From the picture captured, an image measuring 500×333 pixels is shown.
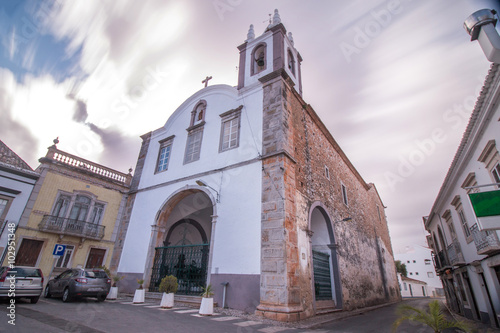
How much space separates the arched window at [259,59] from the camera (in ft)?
38.2

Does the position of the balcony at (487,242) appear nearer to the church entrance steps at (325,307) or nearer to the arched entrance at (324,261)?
the arched entrance at (324,261)

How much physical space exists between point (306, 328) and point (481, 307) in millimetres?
8579

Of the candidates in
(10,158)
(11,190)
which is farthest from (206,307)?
(10,158)

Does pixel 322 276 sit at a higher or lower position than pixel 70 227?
lower

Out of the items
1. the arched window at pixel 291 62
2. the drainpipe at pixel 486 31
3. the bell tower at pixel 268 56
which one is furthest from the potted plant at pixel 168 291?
the arched window at pixel 291 62

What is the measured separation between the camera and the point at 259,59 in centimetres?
1181

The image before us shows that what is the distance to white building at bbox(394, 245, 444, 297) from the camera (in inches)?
1615

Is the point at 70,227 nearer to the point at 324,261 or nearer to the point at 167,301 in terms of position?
the point at 167,301

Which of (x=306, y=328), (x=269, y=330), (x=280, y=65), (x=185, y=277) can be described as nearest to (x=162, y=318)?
(x=269, y=330)

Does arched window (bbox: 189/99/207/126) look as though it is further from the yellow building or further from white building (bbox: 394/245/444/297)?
white building (bbox: 394/245/444/297)

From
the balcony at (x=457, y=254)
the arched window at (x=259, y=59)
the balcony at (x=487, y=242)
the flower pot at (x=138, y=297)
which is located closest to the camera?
the balcony at (x=487, y=242)

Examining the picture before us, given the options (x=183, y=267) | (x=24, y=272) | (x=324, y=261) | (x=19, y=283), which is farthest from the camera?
(x=324, y=261)

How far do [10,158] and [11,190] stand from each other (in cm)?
180

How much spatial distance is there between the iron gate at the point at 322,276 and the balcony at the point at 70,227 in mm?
11878
